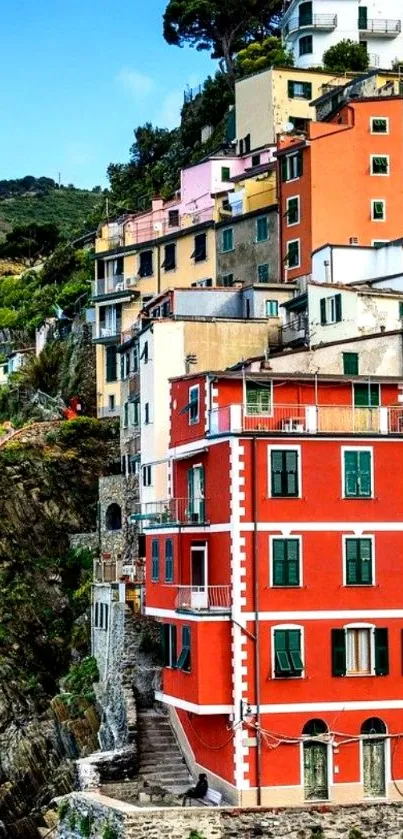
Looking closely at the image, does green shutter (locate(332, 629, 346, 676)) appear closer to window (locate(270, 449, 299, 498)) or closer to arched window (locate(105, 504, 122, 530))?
window (locate(270, 449, 299, 498))

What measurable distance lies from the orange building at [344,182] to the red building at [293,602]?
21.1 meters

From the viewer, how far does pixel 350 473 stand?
49281 mm

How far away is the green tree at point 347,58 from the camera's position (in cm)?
9469

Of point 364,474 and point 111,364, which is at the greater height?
point 111,364

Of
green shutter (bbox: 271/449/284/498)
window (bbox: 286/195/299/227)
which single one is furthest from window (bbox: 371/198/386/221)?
green shutter (bbox: 271/449/284/498)

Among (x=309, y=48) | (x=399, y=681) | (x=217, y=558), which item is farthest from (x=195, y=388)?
(x=309, y=48)

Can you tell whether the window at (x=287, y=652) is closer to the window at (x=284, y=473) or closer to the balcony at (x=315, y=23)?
the window at (x=284, y=473)

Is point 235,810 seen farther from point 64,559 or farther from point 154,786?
point 64,559

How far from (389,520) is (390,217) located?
25.1m

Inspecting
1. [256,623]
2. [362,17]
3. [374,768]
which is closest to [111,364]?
[256,623]

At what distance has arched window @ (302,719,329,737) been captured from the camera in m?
47.9

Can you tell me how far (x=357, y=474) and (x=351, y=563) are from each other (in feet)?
8.09

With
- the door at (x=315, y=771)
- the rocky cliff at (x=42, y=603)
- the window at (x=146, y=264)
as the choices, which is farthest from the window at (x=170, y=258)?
the door at (x=315, y=771)

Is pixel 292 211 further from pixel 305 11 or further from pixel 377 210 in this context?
pixel 305 11
